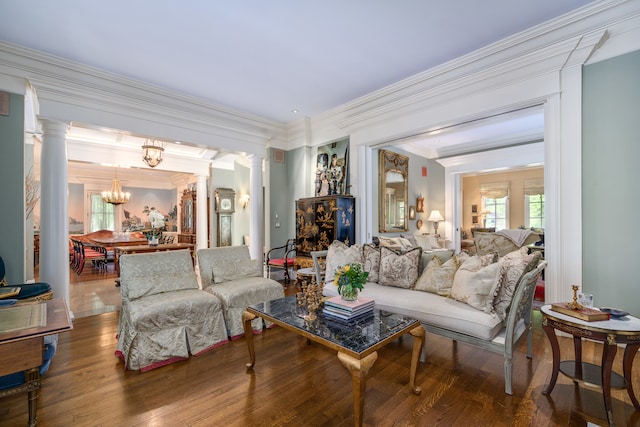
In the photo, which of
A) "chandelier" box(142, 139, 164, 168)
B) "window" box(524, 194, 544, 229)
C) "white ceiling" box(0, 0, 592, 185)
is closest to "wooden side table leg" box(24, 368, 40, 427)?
"white ceiling" box(0, 0, 592, 185)

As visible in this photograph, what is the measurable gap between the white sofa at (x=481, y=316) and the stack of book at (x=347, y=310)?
58 centimetres

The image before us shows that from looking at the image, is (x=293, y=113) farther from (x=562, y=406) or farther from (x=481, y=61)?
(x=562, y=406)

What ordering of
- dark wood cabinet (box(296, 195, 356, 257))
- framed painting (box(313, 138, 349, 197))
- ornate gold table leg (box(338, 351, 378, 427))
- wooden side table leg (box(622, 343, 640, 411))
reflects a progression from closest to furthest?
ornate gold table leg (box(338, 351, 378, 427)) → wooden side table leg (box(622, 343, 640, 411)) → dark wood cabinet (box(296, 195, 356, 257)) → framed painting (box(313, 138, 349, 197))

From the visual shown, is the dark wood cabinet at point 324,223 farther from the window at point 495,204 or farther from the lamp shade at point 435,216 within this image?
the window at point 495,204

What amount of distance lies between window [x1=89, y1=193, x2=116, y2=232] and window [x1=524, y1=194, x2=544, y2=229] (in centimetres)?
1432

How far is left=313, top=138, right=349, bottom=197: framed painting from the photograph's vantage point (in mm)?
5324

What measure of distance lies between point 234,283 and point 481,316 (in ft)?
8.33

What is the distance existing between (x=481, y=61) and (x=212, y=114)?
4055 mm

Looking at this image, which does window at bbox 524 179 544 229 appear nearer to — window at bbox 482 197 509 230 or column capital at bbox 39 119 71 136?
window at bbox 482 197 509 230

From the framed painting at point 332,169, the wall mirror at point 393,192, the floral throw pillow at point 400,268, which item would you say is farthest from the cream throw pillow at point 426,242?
the floral throw pillow at point 400,268

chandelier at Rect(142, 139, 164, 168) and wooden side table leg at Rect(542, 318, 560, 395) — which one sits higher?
chandelier at Rect(142, 139, 164, 168)

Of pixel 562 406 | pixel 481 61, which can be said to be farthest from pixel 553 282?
pixel 481 61

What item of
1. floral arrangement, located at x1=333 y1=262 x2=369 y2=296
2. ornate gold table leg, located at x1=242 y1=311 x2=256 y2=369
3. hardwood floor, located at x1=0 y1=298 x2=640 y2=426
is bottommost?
hardwood floor, located at x1=0 y1=298 x2=640 y2=426

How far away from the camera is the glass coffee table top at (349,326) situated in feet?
6.12
